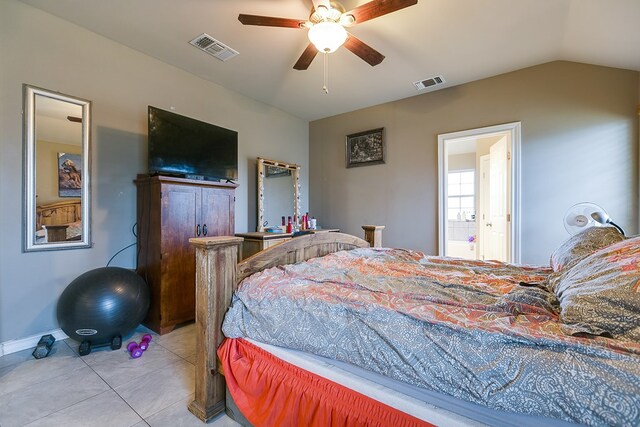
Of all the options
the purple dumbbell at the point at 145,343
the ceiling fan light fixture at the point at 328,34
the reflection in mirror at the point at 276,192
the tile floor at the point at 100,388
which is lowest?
the tile floor at the point at 100,388

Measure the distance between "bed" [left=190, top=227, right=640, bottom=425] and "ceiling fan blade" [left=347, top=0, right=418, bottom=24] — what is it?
5.37ft

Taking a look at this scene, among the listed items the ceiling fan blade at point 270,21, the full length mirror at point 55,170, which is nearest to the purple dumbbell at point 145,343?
the full length mirror at point 55,170

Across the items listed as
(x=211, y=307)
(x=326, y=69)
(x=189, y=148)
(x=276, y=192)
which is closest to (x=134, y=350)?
(x=211, y=307)

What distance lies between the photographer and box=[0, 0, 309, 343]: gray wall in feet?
6.83

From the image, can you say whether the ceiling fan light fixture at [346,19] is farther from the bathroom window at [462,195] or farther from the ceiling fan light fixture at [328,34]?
the bathroom window at [462,195]

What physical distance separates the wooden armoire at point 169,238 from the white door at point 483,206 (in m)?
4.24

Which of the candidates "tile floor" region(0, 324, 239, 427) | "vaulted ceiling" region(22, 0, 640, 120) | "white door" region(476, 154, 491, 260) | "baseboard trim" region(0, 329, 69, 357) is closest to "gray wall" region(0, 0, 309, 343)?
"baseboard trim" region(0, 329, 69, 357)

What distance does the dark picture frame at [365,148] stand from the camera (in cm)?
403

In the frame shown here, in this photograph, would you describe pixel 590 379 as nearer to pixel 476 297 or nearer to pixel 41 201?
pixel 476 297

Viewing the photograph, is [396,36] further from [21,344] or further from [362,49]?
[21,344]

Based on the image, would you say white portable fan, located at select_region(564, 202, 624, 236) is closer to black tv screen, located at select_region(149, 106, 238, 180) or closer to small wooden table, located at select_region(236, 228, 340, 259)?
small wooden table, located at select_region(236, 228, 340, 259)

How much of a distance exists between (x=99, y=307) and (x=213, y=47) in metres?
2.47

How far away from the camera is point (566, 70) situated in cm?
283

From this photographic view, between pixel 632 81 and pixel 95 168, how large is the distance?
506 centimetres
